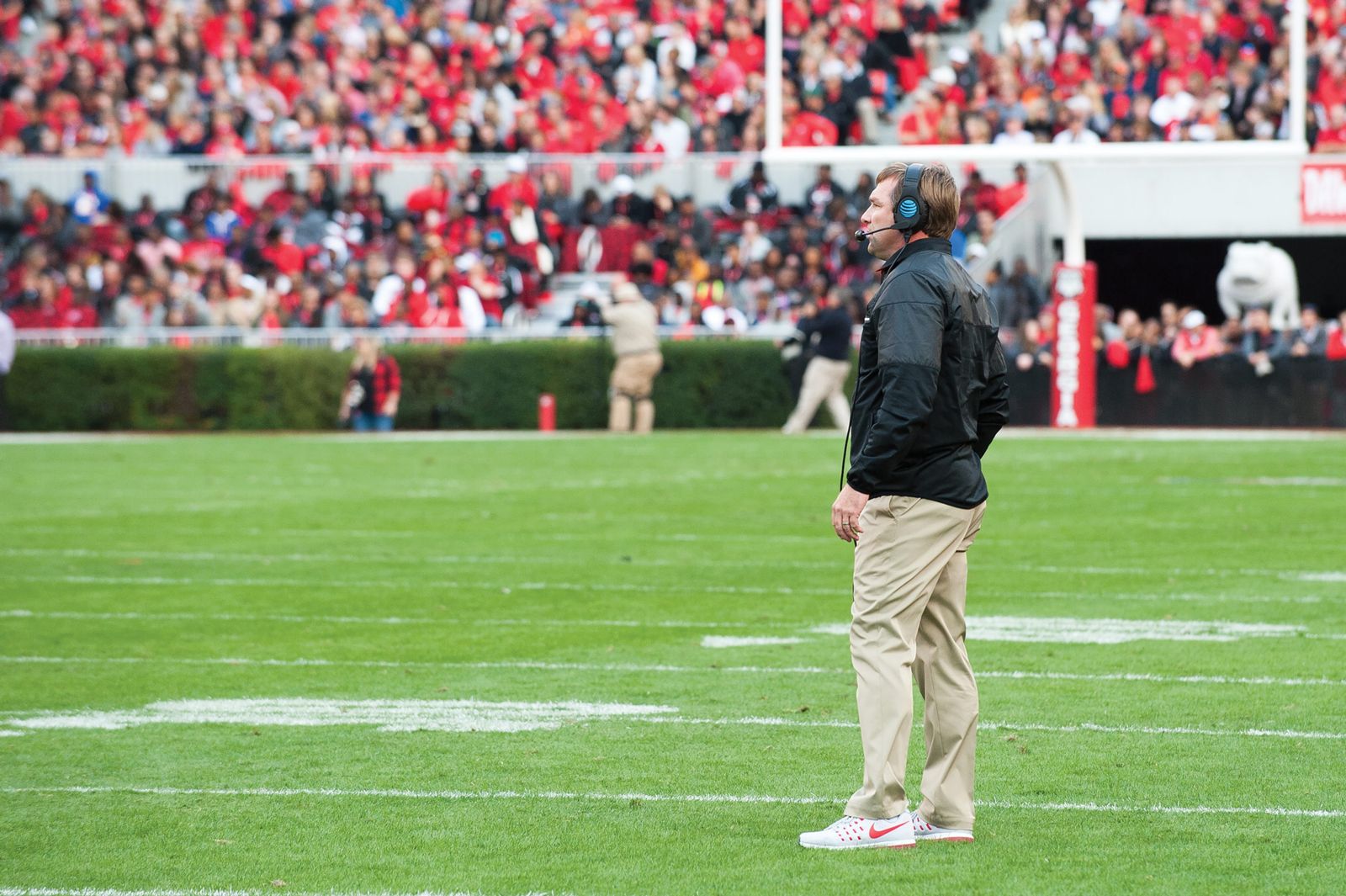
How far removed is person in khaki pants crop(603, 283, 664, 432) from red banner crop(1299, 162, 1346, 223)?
28.7 feet

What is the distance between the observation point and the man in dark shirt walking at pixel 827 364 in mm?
25469

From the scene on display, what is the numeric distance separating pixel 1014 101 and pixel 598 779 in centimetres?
1924

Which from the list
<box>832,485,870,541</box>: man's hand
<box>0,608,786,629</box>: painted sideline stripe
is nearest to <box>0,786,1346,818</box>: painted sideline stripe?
<box>832,485,870,541</box>: man's hand

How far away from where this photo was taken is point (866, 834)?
5.64 meters

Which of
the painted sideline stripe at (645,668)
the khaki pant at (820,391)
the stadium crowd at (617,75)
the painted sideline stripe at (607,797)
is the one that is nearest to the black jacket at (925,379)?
the painted sideline stripe at (607,797)

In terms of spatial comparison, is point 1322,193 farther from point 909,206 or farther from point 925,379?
point 925,379

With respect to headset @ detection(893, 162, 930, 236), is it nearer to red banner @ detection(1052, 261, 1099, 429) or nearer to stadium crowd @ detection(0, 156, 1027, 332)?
red banner @ detection(1052, 261, 1099, 429)

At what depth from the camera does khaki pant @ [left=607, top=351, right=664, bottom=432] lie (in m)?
27.0

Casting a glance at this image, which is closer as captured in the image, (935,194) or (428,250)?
(935,194)

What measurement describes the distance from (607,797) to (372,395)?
71.9 feet

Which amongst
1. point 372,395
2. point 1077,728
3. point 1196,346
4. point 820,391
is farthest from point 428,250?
point 1077,728

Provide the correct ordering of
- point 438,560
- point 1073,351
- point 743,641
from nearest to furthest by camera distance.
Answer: point 743,641, point 438,560, point 1073,351

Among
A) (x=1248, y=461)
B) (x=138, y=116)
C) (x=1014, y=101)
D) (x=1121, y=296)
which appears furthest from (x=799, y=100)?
(x=138, y=116)

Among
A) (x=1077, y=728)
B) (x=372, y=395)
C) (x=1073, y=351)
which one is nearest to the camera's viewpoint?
(x=1077, y=728)
